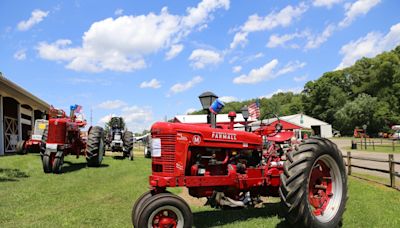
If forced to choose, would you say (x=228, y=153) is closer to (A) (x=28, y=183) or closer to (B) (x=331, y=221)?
(B) (x=331, y=221)

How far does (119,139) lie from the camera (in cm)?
2108

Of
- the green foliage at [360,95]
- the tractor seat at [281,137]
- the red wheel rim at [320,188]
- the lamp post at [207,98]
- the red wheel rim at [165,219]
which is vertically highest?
the green foliage at [360,95]

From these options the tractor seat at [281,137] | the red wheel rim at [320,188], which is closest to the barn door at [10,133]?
the tractor seat at [281,137]

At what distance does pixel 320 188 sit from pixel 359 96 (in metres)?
70.7

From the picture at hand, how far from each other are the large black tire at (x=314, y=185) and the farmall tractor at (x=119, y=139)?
1504 centimetres

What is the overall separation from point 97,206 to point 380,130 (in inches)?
2633

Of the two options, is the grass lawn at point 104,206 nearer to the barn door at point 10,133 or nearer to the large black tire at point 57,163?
the large black tire at point 57,163

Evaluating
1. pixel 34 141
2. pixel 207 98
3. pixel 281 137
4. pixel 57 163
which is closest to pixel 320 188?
pixel 281 137

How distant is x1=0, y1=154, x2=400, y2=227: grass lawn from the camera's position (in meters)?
6.08

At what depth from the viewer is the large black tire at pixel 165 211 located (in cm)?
464

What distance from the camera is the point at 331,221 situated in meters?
5.50

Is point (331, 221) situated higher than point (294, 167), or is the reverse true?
point (294, 167)

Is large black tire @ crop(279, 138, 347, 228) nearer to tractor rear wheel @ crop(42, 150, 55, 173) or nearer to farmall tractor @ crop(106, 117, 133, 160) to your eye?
tractor rear wheel @ crop(42, 150, 55, 173)

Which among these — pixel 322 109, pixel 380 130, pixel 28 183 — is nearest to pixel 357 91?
pixel 322 109
